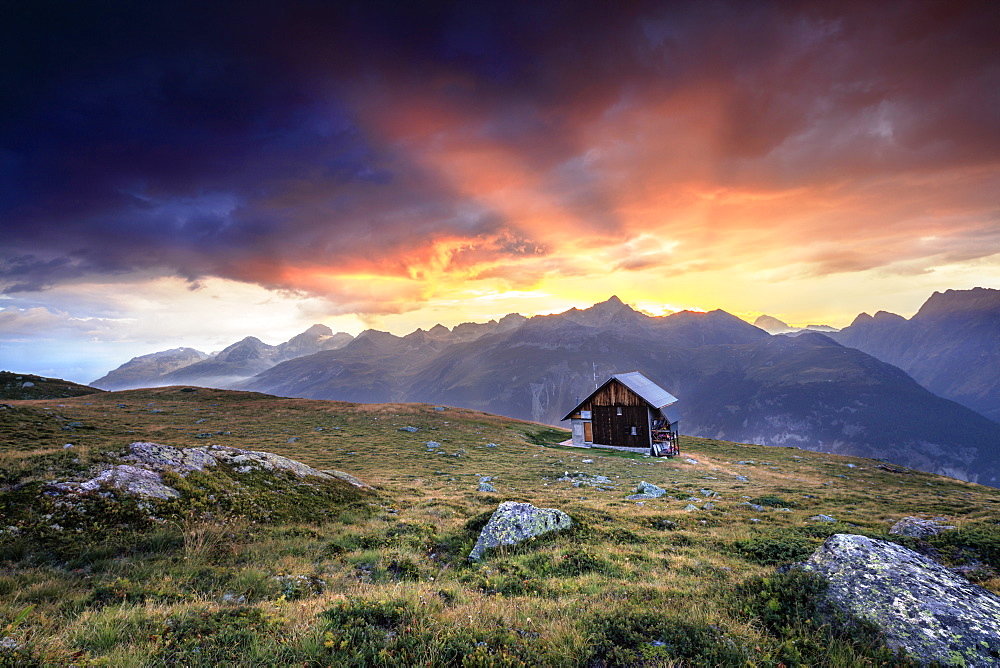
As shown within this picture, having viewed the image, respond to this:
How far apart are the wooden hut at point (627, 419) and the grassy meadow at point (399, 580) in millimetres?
32985

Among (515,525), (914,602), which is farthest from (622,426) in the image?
(914,602)

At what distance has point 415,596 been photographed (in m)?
7.38

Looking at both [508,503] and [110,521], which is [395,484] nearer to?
[508,503]

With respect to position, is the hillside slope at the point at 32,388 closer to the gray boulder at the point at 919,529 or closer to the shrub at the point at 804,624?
the shrub at the point at 804,624

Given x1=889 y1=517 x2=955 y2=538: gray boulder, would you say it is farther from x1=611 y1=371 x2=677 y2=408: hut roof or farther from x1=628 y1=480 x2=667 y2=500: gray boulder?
x1=611 y1=371 x2=677 y2=408: hut roof

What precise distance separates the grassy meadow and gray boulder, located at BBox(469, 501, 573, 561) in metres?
0.39

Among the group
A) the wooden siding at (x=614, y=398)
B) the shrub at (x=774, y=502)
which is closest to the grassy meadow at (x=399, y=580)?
the shrub at (x=774, y=502)

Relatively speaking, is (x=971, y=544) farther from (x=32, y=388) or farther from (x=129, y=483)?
(x=32, y=388)

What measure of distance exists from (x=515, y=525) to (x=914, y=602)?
9.00m

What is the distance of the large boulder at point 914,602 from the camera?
5848 mm

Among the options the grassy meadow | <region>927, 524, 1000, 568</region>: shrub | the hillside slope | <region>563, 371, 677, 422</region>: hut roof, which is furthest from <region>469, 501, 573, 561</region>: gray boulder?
the hillside slope

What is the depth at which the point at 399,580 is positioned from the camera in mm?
9477

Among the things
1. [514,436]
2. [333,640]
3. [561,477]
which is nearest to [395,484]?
[561,477]

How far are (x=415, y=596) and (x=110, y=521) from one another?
8533 millimetres
